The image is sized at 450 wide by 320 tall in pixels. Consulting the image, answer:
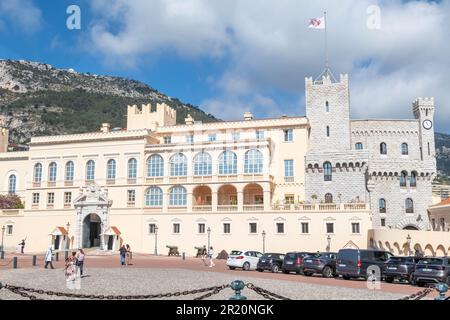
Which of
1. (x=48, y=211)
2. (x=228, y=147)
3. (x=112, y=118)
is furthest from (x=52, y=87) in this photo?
(x=228, y=147)

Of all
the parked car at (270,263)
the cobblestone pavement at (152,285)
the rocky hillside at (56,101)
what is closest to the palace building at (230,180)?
the parked car at (270,263)

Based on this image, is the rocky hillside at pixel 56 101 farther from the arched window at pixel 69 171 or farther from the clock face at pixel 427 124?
the clock face at pixel 427 124

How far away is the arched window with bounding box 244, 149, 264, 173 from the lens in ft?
185

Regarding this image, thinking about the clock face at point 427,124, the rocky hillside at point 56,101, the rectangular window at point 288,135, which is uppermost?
the rocky hillside at point 56,101

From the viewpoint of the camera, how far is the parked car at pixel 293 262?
3247 cm

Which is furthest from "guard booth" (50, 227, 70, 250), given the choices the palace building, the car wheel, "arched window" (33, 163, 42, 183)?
the car wheel

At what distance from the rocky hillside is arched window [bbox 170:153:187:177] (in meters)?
83.9

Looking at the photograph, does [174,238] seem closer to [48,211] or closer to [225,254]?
[225,254]

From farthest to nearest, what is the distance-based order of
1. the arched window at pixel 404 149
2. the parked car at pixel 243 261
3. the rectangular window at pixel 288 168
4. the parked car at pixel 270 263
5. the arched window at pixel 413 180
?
1. the arched window at pixel 404 149
2. the arched window at pixel 413 180
3. the rectangular window at pixel 288 168
4. the parked car at pixel 243 261
5. the parked car at pixel 270 263

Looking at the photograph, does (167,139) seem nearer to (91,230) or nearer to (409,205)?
(91,230)

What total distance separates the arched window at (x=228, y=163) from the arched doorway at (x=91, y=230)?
17.5m

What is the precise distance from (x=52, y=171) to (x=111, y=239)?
13260 mm

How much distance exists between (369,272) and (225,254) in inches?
1066

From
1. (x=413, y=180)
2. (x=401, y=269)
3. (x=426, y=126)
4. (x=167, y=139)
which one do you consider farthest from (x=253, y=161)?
(x=401, y=269)
